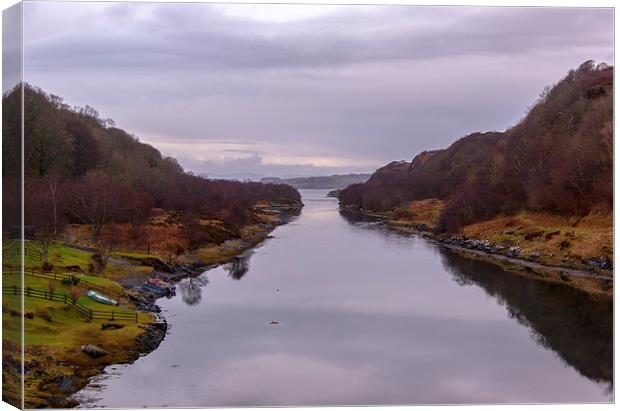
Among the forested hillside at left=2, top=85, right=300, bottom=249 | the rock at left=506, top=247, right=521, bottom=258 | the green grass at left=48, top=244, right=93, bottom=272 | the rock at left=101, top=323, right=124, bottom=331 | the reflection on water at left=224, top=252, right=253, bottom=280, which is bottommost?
the rock at left=101, top=323, right=124, bottom=331

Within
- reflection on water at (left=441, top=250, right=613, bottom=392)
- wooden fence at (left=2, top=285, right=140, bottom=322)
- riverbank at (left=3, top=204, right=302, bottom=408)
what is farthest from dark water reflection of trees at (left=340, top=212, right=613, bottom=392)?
wooden fence at (left=2, top=285, right=140, bottom=322)

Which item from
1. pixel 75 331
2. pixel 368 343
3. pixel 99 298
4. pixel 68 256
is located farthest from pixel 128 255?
pixel 368 343

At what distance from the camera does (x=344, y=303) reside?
900 inches

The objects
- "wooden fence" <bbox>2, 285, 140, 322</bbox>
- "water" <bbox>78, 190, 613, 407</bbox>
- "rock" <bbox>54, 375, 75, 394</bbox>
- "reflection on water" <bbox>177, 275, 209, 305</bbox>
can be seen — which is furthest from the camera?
"reflection on water" <bbox>177, 275, 209, 305</bbox>

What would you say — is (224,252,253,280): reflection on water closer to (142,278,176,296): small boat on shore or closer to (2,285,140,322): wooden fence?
(142,278,176,296): small boat on shore

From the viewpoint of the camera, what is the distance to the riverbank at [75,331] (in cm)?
1152

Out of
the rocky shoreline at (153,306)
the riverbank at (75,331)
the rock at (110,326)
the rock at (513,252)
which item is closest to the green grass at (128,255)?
the riverbank at (75,331)

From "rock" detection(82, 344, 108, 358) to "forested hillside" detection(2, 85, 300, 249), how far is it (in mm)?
3055

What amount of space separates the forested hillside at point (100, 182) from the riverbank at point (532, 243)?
12723mm

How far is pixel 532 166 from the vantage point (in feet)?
95.1

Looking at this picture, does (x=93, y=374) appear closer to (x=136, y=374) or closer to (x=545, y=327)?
(x=136, y=374)

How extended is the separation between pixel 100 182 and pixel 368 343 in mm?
14143

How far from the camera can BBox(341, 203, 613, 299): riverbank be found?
25188mm

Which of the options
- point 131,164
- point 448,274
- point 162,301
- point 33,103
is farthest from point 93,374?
point 448,274
